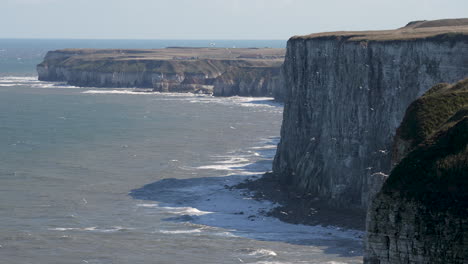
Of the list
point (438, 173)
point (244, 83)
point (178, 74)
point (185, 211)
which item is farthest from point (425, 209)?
point (178, 74)

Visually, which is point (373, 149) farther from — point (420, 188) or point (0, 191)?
point (420, 188)

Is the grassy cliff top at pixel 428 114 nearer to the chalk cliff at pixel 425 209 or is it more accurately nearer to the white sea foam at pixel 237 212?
the chalk cliff at pixel 425 209

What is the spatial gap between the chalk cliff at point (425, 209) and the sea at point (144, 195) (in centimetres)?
2477

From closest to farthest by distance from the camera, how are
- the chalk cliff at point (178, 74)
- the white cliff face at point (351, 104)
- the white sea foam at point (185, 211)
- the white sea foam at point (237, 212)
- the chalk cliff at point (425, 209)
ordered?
the chalk cliff at point (425, 209) → the white sea foam at point (237, 212) → the white cliff face at point (351, 104) → the white sea foam at point (185, 211) → the chalk cliff at point (178, 74)

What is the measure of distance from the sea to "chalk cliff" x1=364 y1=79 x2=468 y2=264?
2477 cm

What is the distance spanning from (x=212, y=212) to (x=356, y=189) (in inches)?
368

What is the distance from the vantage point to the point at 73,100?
146125mm

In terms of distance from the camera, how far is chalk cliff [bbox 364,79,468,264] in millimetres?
18047

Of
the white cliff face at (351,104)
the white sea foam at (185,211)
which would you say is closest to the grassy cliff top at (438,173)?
the white cliff face at (351,104)

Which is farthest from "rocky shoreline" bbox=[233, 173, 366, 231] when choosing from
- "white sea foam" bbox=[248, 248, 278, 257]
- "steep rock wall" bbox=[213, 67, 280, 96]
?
"steep rock wall" bbox=[213, 67, 280, 96]

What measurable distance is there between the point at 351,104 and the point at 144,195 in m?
15.7

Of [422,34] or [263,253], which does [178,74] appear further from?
[263,253]

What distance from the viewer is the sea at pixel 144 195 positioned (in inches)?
1829

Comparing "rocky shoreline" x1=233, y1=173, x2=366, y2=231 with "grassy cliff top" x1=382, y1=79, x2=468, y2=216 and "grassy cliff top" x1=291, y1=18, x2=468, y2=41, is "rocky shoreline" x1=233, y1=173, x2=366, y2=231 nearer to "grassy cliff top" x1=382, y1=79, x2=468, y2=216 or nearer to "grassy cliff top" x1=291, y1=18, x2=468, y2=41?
"grassy cliff top" x1=291, y1=18, x2=468, y2=41
